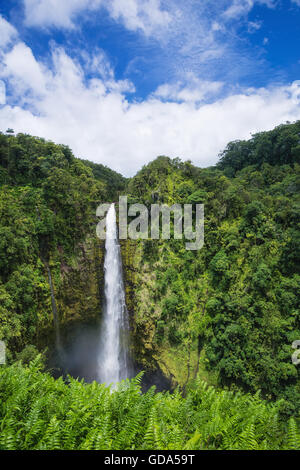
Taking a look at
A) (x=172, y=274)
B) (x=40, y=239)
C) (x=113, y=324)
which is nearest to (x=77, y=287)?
(x=113, y=324)

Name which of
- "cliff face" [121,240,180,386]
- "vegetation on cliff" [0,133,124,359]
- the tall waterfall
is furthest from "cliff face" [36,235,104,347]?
"cliff face" [121,240,180,386]

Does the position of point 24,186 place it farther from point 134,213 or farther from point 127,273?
point 127,273

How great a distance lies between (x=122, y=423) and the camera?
3.39m

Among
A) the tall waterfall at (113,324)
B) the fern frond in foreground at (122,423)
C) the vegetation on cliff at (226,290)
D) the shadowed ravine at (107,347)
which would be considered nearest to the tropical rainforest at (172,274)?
the vegetation on cliff at (226,290)

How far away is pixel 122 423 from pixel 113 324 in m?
17.4

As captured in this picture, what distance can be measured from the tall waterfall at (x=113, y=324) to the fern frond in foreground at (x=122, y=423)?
15.4 m

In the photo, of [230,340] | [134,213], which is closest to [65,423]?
[230,340]

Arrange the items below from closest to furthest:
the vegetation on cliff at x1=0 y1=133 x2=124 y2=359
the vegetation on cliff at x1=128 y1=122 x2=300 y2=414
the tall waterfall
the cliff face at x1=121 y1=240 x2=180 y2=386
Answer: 1. the vegetation on cliff at x1=128 y1=122 x2=300 y2=414
2. the vegetation on cliff at x1=0 y1=133 x2=124 y2=359
3. the cliff face at x1=121 y1=240 x2=180 y2=386
4. the tall waterfall

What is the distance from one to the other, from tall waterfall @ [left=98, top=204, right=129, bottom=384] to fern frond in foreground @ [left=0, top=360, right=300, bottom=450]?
15392 mm

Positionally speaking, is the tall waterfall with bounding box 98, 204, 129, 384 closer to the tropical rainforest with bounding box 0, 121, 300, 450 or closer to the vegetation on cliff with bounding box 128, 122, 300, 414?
the tropical rainforest with bounding box 0, 121, 300, 450

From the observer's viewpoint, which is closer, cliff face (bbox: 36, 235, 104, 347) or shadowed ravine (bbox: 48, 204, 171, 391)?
shadowed ravine (bbox: 48, 204, 171, 391)

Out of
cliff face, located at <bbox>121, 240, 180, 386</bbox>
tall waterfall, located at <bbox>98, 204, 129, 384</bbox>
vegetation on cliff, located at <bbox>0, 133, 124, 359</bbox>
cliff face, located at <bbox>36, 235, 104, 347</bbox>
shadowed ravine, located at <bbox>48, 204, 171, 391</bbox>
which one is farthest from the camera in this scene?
cliff face, located at <bbox>36, 235, 104, 347</bbox>

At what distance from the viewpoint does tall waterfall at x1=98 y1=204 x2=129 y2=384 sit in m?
17.9

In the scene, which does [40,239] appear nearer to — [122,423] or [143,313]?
[143,313]
